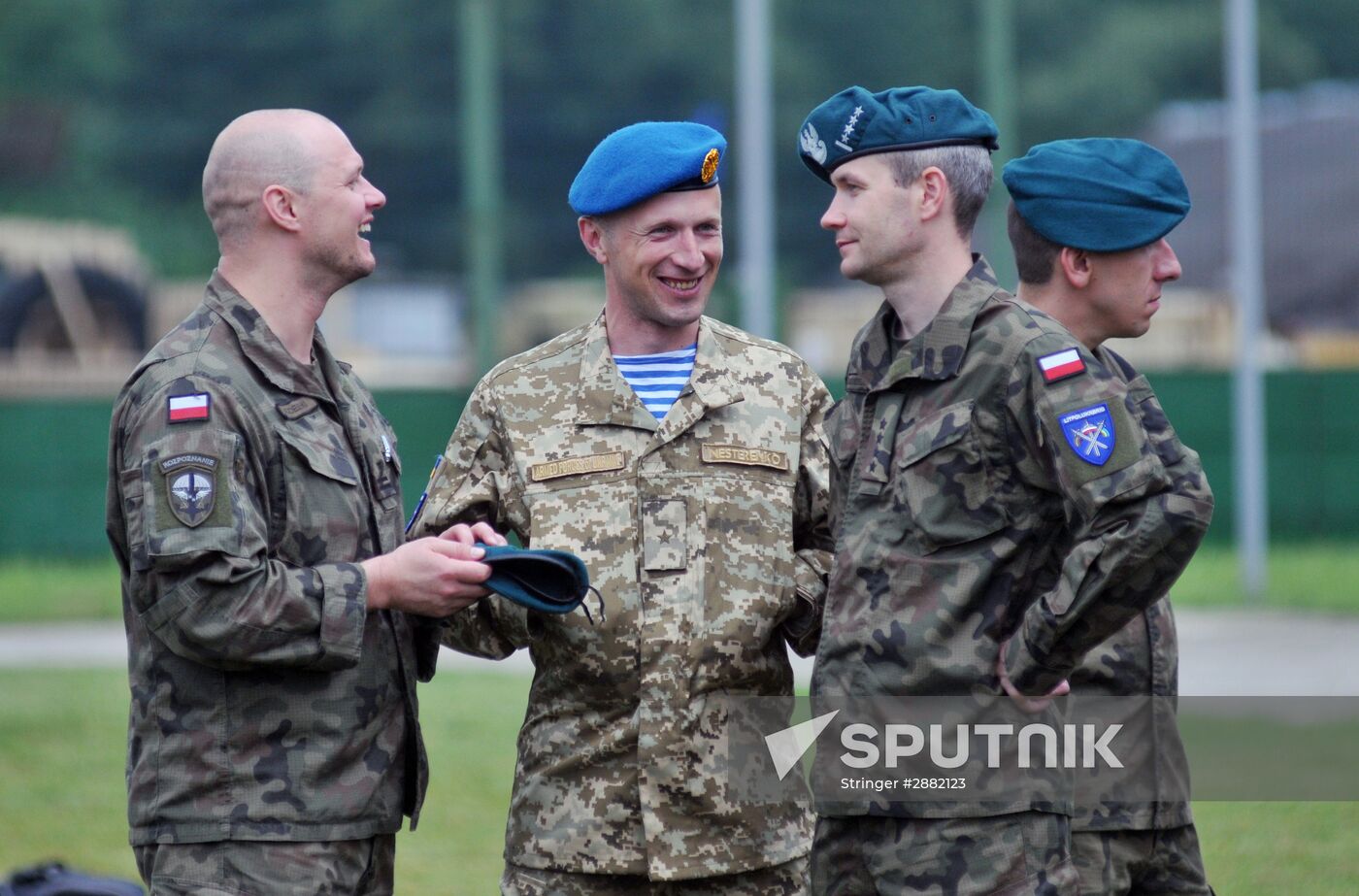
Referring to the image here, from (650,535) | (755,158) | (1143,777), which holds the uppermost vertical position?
(755,158)

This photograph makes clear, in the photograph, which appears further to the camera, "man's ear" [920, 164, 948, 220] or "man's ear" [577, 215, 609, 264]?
"man's ear" [577, 215, 609, 264]

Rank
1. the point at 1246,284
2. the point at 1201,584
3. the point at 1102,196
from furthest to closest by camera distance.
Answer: the point at 1201,584, the point at 1246,284, the point at 1102,196

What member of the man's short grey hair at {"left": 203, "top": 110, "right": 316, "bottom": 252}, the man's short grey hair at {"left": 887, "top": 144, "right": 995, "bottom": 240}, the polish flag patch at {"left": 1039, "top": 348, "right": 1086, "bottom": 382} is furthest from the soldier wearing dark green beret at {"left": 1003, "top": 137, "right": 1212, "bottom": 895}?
the man's short grey hair at {"left": 203, "top": 110, "right": 316, "bottom": 252}

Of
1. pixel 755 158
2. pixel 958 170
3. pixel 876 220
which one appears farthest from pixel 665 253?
pixel 755 158

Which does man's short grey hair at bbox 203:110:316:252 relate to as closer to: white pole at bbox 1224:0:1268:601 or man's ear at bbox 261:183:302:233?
man's ear at bbox 261:183:302:233

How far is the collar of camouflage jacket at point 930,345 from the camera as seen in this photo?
11.1 feet

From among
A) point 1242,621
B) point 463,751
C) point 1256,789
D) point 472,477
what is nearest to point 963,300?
point 472,477

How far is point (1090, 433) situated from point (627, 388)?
45.7 inches

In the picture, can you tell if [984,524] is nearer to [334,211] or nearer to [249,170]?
[334,211]

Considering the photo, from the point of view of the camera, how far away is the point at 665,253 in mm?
3861

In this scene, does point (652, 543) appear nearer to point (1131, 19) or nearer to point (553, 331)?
point (553, 331)

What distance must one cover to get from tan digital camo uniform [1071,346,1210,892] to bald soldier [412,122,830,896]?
61 cm

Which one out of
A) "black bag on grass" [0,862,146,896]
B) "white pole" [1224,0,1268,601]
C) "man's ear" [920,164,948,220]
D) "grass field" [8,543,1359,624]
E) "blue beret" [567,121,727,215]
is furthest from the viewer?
"grass field" [8,543,1359,624]

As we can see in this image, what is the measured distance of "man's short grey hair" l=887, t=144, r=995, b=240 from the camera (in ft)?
11.4
